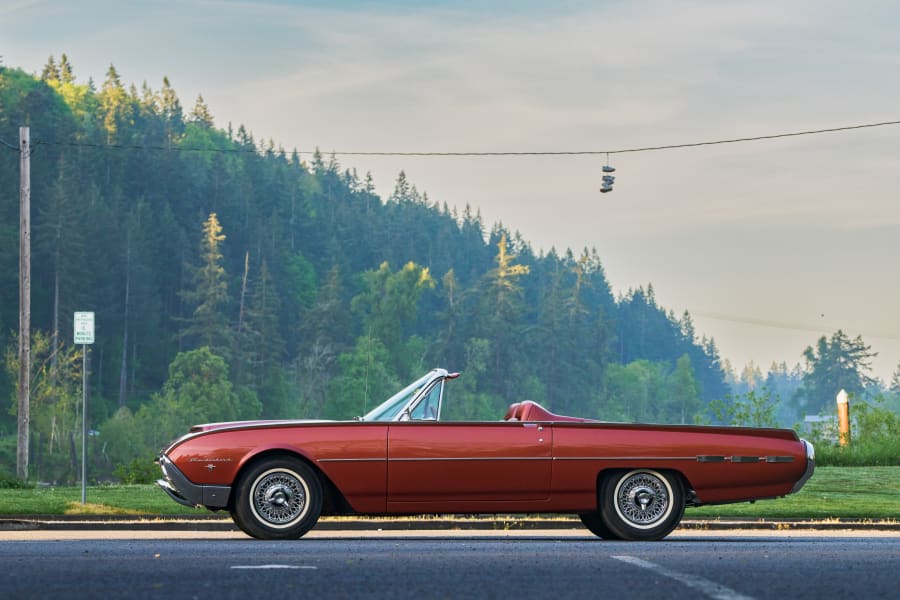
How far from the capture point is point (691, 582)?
8578mm

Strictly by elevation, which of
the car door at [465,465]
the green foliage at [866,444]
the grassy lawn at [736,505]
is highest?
the car door at [465,465]

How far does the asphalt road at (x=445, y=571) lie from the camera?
8.14 m

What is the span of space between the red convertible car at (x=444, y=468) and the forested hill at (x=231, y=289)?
90.3m

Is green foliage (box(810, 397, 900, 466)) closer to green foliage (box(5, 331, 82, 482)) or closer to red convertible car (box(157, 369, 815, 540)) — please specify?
red convertible car (box(157, 369, 815, 540))

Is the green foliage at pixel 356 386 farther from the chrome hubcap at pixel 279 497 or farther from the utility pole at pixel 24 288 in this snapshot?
the chrome hubcap at pixel 279 497

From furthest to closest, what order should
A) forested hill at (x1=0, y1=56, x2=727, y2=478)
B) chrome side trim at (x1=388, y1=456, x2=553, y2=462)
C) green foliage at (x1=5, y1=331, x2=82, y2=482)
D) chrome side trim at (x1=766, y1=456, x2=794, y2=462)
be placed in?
forested hill at (x1=0, y1=56, x2=727, y2=478), green foliage at (x1=5, y1=331, x2=82, y2=482), chrome side trim at (x1=766, y1=456, x2=794, y2=462), chrome side trim at (x1=388, y1=456, x2=553, y2=462)

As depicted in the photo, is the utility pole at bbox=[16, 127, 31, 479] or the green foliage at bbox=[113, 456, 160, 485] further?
the utility pole at bbox=[16, 127, 31, 479]

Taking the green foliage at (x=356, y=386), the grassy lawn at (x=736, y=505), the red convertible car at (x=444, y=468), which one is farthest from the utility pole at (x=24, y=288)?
the green foliage at (x=356, y=386)

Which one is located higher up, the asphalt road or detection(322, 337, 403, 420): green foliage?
detection(322, 337, 403, 420): green foliage

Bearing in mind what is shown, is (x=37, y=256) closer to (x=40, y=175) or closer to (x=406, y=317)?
(x=40, y=175)

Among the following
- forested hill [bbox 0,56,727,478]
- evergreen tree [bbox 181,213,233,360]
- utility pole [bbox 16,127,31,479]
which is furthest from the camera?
evergreen tree [bbox 181,213,233,360]

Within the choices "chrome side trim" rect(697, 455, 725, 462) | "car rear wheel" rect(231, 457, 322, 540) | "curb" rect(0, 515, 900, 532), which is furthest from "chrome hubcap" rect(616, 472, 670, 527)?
"curb" rect(0, 515, 900, 532)

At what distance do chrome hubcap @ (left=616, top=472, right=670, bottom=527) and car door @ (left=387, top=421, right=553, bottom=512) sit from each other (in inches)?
26.8

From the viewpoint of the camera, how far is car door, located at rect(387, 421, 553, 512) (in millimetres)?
12914
